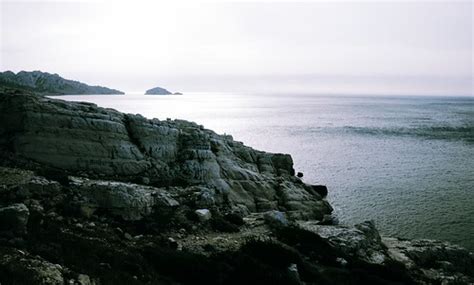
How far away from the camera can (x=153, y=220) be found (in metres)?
22.7

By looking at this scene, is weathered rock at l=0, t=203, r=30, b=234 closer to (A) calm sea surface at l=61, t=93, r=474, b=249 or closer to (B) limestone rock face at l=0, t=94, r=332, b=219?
(B) limestone rock face at l=0, t=94, r=332, b=219

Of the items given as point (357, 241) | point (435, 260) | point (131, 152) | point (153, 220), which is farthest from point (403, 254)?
point (131, 152)

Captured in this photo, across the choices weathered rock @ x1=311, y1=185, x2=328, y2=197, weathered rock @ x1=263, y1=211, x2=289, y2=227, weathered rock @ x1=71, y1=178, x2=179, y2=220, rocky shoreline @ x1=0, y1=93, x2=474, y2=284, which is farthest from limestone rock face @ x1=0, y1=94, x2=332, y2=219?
weathered rock @ x1=311, y1=185, x2=328, y2=197

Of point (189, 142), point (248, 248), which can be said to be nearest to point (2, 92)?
point (189, 142)

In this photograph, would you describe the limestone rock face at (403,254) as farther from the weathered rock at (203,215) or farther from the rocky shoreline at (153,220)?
the weathered rock at (203,215)

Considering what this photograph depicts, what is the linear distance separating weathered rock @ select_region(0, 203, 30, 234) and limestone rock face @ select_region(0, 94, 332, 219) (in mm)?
8124

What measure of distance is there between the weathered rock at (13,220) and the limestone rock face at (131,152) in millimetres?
8124

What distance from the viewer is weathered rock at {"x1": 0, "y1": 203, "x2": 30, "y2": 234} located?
578 inches

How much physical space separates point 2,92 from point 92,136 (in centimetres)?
898

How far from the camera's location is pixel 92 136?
29.9 m

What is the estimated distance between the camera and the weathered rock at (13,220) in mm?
14674

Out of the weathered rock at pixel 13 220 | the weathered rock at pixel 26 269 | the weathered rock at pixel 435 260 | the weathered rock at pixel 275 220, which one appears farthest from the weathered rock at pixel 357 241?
the weathered rock at pixel 26 269

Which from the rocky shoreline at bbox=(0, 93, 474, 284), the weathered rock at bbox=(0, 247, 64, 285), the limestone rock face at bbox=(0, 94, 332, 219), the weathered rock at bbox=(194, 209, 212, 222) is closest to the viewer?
the weathered rock at bbox=(0, 247, 64, 285)

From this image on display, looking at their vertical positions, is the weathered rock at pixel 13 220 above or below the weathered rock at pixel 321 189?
above
